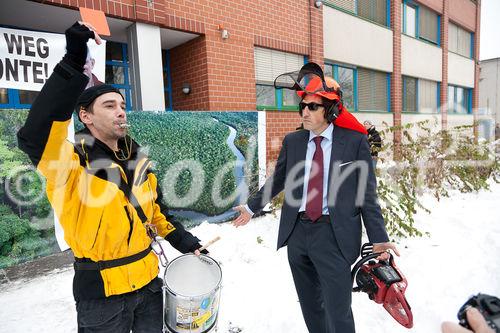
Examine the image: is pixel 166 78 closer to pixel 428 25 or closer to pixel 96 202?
pixel 96 202

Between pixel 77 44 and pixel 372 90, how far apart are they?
1183cm

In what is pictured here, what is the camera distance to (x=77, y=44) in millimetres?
1349

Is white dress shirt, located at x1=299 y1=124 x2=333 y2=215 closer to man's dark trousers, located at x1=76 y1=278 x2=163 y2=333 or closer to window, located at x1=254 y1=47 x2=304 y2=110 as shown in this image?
man's dark trousers, located at x1=76 y1=278 x2=163 y2=333

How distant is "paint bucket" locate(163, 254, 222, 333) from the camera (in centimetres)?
182

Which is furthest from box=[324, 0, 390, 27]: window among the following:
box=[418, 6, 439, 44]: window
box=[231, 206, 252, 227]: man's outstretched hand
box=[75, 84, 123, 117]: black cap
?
box=[75, 84, 123, 117]: black cap

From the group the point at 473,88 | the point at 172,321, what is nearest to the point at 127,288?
the point at 172,321

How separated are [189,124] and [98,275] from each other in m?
4.19

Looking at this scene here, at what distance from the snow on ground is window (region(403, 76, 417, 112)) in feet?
30.2

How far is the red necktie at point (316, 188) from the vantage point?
248cm

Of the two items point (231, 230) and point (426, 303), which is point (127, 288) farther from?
point (231, 230)

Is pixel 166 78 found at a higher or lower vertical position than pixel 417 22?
lower

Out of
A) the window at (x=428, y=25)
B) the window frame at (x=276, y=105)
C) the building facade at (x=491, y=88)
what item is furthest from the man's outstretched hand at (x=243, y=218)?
the building facade at (x=491, y=88)

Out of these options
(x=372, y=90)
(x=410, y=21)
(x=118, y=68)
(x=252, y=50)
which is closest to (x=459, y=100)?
(x=410, y=21)

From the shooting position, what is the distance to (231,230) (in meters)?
5.60
